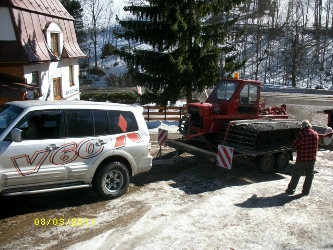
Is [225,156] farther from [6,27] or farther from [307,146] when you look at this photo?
[6,27]

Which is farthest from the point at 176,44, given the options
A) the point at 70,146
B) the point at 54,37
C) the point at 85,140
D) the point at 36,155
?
the point at 36,155

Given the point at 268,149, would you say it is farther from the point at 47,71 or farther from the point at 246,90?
the point at 47,71

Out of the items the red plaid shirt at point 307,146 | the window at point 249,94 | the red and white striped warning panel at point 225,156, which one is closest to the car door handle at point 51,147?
the red and white striped warning panel at point 225,156

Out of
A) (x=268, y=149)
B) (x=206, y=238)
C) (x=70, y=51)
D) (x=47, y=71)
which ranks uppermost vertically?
(x=70, y=51)

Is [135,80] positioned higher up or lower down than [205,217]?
higher up

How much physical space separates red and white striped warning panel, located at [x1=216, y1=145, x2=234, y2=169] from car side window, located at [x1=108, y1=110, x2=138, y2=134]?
7.73 feet

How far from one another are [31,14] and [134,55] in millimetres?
5171

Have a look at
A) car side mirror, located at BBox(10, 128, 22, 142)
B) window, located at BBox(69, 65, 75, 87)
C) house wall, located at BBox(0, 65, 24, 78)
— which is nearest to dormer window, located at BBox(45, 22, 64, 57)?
window, located at BBox(69, 65, 75, 87)

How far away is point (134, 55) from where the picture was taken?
709 inches

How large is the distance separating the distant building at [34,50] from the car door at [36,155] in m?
7.88

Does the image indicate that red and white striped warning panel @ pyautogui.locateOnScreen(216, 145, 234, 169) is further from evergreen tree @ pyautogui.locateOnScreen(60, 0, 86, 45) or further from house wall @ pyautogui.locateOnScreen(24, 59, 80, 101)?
evergreen tree @ pyautogui.locateOnScreen(60, 0, 86, 45)

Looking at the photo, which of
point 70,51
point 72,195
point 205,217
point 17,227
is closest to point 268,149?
point 205,217

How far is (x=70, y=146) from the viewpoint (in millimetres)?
7184
